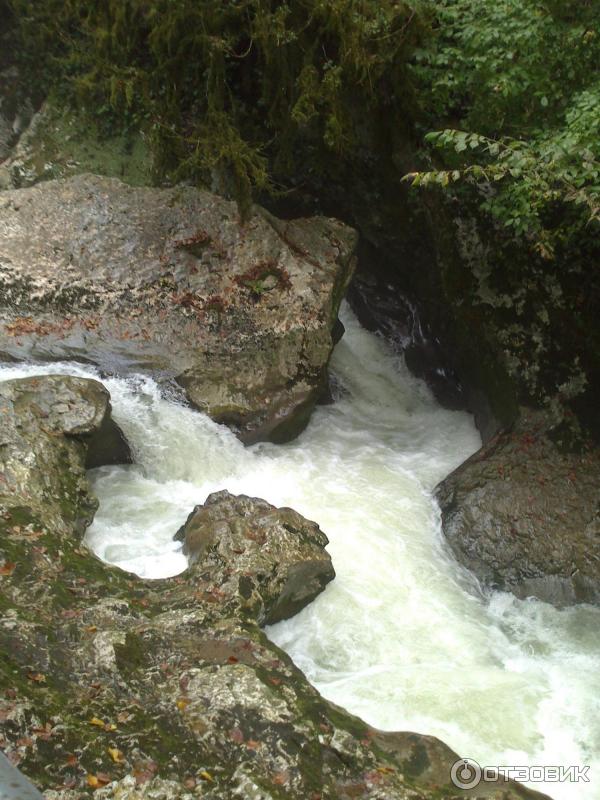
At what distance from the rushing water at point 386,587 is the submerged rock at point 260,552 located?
232 millimetres

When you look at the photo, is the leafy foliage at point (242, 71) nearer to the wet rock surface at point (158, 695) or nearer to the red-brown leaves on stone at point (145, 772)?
the wet rock surface at point (158, 695)

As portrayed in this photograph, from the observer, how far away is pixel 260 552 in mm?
6082

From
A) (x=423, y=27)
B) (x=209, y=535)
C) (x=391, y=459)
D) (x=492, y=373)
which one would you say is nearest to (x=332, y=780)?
(x=209, y=535)

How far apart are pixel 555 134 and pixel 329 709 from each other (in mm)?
5888

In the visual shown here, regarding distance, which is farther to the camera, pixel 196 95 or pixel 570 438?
pixel 196 95

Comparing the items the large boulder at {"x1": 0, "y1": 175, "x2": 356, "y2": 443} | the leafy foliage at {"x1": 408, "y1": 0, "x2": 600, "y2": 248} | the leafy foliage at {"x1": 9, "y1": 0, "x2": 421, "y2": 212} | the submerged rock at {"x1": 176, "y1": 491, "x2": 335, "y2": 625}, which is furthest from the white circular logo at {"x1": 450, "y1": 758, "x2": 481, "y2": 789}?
the leafy foliage at {"x1": 9, "y1": 0, "x2": 421, "y2": 212}

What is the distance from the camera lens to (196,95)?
912 centimetres

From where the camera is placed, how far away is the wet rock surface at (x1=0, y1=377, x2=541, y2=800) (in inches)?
141

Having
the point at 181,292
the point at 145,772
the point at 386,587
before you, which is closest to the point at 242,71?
the point at 181,292

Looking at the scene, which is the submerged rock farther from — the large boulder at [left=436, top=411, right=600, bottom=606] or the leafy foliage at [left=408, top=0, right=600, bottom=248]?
Result: the leafy foliage at [left=408, top=0, right=600, bottom=248]

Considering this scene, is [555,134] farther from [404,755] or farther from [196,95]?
[404,755]

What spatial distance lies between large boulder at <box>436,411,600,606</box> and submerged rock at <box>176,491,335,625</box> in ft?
6.27

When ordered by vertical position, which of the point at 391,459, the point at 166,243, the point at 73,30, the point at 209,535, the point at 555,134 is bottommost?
the point at 209,535

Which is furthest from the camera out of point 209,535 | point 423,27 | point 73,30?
point 73,30
